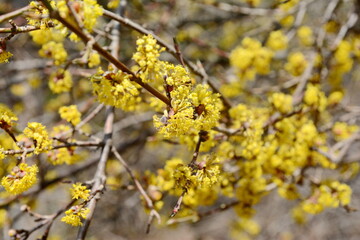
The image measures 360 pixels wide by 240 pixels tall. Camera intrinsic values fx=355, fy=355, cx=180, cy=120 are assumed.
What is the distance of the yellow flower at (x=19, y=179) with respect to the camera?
4.62 ft

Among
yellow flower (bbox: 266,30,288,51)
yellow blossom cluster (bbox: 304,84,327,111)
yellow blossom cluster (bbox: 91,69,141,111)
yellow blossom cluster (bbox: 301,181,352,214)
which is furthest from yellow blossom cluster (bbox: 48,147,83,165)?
yellow flower (bbox: 266,30,288,51)

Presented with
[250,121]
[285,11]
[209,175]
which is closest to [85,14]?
[209,175]

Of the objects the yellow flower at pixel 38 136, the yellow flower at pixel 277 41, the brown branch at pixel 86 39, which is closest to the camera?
the brown branch at pixel 86 39

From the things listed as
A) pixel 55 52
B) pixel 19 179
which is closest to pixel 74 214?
pixel 19 179

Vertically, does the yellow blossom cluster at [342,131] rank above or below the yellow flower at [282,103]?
below

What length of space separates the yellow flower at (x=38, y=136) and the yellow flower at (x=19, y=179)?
96 mm

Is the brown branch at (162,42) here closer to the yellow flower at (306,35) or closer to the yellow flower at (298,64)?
the yellow flower at (298,64)

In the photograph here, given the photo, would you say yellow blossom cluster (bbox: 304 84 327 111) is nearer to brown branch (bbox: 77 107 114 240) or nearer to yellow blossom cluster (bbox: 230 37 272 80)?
yellow blossom cluster (bbox: 230 37 272 80)

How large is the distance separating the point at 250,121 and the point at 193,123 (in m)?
0.63

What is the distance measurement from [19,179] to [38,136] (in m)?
0.20

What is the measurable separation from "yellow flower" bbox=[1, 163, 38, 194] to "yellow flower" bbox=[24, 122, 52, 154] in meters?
0.10

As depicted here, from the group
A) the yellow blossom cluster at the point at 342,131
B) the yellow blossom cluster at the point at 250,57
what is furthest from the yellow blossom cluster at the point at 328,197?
the yellow blossom cluster at the point at 250,57

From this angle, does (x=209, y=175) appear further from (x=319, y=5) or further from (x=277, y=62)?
(x=319, y=5)

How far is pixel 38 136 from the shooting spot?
1529mm
